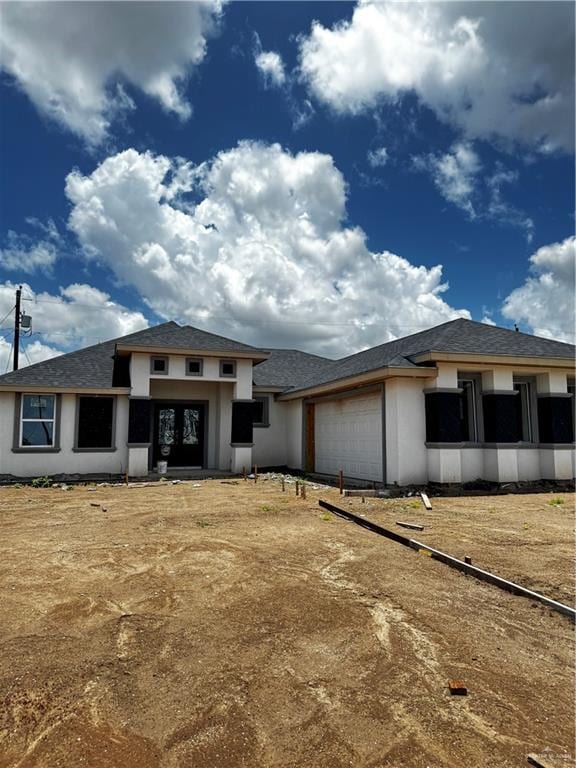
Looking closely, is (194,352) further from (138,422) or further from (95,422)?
(95,422)

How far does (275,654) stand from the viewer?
3621mm

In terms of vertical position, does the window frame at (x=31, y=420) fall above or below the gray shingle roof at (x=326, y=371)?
below

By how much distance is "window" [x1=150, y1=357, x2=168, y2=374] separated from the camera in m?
16.6

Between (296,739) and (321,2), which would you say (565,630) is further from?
(321,2)

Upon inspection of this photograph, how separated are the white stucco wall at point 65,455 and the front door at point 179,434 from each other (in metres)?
2.06

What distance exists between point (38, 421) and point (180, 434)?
509 cm

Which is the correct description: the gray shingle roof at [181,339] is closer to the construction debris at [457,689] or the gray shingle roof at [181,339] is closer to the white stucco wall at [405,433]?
the white stucco wall at [405,433]

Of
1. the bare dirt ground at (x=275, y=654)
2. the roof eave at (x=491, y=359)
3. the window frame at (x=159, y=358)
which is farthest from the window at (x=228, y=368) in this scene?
the bare dirt ground at (x=275, y=654)

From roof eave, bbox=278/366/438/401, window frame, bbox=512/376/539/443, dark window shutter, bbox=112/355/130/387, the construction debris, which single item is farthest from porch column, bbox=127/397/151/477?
the construction debris

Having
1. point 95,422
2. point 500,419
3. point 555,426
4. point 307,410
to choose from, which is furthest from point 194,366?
point 555,426

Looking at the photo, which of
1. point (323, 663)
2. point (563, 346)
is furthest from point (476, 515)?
point (563, 346)

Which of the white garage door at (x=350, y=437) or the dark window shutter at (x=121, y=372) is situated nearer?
the white garage door at (x=350, y=437)

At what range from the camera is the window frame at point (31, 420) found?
1559 cm

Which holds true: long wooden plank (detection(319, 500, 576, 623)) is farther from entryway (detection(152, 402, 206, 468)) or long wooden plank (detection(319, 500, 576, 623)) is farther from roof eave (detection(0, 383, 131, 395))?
entryway (detection(152, 402, 206, 468))
